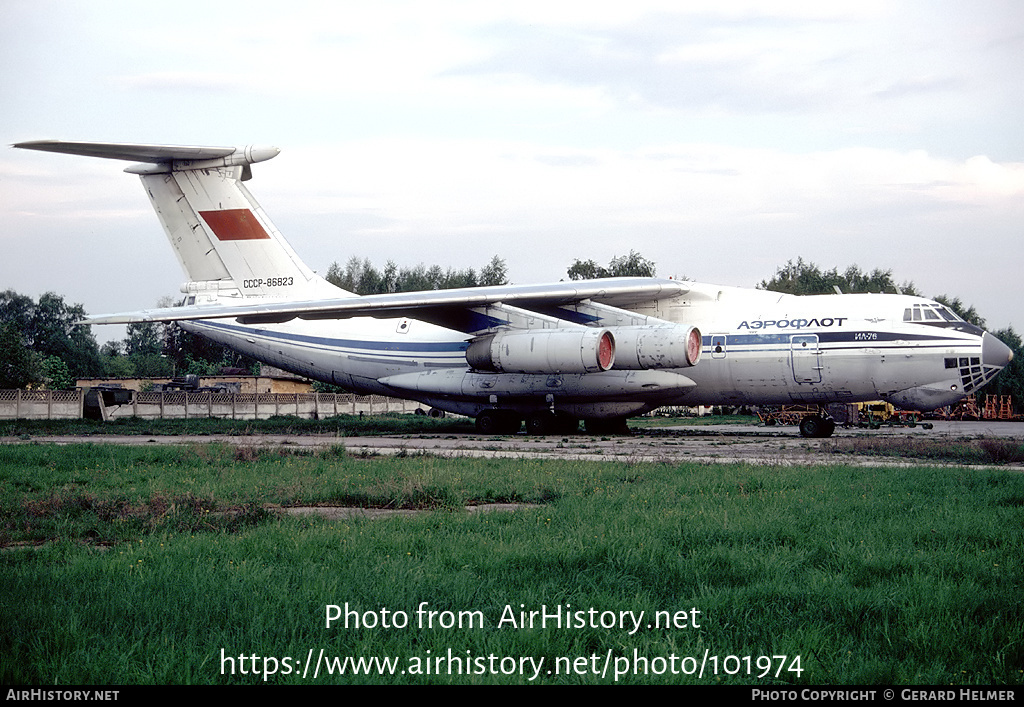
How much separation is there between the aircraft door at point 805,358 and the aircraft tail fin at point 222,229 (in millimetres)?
11136

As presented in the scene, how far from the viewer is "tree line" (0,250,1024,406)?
1950 inches

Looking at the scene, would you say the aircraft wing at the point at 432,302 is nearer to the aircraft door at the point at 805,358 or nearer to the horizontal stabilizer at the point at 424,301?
the horizontal stabilizer at the point at 424,301

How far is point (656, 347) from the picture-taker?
18469 millimetres

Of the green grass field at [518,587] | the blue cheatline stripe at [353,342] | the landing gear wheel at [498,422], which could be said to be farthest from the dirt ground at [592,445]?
the green grass field at [518,587]

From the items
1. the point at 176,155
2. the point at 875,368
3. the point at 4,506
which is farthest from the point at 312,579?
the point at 176,155

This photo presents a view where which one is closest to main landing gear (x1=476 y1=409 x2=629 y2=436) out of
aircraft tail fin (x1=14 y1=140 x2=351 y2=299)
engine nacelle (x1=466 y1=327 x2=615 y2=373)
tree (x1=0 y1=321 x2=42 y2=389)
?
engine nacelle (x1=466 y1=327 x2=615 y2=373)

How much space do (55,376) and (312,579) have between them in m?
58.8

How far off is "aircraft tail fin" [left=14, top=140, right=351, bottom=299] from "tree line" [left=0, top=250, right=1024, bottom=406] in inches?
893

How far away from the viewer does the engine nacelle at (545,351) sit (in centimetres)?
1850

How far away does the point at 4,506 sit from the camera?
802 cm

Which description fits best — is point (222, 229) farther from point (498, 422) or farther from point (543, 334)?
point (543, 334)

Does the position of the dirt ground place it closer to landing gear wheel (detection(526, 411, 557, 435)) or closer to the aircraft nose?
landing gear wheel (detection(526, 411, 557, 435))

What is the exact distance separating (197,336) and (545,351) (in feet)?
88.3

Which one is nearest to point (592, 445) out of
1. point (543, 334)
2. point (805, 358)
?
point (543, 334)
